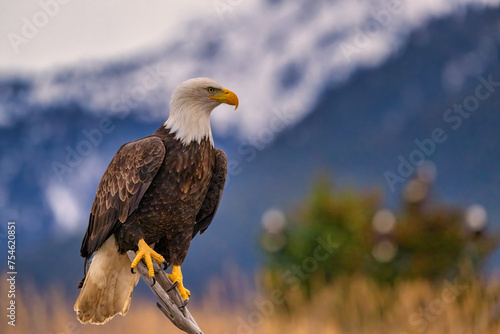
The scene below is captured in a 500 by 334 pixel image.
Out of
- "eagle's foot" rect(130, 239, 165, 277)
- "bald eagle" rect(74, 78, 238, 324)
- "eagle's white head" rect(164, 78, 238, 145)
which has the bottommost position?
"eagle's foot" rect(130, 239, 165, 277)

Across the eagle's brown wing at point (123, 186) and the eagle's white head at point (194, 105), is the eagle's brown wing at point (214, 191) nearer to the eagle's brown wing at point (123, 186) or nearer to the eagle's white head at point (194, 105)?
the eagle's white head at point (194, 105)

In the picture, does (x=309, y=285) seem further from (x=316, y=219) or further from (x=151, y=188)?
(x=151, y=188)

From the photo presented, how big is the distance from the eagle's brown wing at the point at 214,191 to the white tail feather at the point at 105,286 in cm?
48

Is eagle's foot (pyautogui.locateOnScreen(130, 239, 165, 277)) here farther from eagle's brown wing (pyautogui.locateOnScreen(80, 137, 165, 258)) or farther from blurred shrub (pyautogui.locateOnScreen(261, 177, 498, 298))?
blurred shrub (pyautogui.locateOnScreen(261, 177, 498, 298))

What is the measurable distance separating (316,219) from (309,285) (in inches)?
27.7

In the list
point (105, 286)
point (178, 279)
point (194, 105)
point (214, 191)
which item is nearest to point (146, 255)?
point (178, 279)

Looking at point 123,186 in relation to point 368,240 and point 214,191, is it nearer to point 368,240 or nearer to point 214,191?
point 214,191

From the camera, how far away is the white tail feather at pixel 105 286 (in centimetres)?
305

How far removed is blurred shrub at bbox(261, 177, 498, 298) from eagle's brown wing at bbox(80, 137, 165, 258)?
290 centimetres

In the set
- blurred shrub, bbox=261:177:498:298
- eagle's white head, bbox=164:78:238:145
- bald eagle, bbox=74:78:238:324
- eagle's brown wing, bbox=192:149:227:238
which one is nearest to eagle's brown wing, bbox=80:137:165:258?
bald eagle, bbox=74:78:238:324

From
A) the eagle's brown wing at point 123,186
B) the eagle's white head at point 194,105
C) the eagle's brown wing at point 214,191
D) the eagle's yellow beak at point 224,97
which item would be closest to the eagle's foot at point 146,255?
the eagle's brown wing at point 123,186

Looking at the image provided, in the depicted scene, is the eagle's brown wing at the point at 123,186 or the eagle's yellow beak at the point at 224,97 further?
the eagle's yellow beak at the point at 224,97

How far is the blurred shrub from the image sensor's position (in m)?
5.86

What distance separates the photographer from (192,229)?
309 cm
